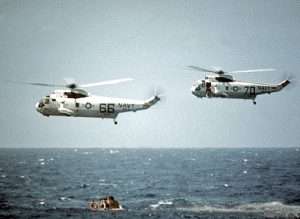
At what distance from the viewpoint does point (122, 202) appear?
461ft

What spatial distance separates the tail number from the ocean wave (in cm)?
6407

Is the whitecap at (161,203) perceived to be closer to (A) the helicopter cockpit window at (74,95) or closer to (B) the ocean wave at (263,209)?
(B) the ocean wave at (263,209)

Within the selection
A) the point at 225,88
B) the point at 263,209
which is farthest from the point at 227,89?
the point at 263,209

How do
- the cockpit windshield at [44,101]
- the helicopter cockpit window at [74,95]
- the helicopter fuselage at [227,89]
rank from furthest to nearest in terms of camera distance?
the helicopter fuselage at [227,89] → the cockpit windshield at [44,101] → the helicopter cockpit window at [74,95]

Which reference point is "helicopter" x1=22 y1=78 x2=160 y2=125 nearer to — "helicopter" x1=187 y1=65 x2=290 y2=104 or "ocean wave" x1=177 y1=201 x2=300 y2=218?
"helicopter" x1=187 y1=65 x2=290 y2=104

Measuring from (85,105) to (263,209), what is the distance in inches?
2948

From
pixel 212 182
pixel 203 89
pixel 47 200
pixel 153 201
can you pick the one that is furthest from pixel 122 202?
pixel 203 89

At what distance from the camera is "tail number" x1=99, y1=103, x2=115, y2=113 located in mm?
61000

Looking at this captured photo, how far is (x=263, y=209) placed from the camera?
408 ft

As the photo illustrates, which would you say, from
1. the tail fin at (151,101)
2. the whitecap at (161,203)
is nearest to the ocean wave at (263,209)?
the whitecap at (161,203)

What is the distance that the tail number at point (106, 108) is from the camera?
6100 centimetres

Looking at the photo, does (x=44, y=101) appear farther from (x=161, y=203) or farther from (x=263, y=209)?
(x=161, y=203)

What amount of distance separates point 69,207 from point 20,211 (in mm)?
12425

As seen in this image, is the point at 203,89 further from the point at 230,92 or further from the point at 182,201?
the point at 182,201
